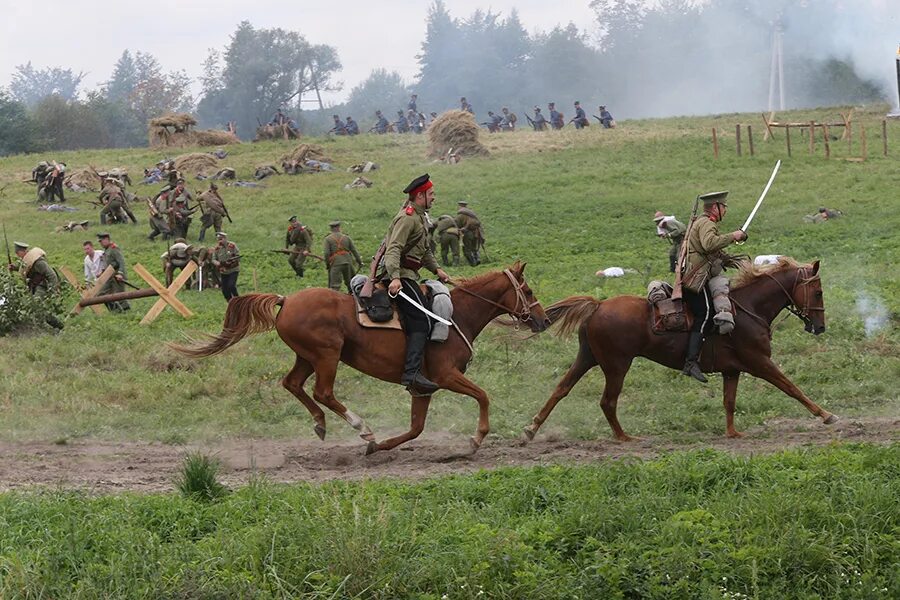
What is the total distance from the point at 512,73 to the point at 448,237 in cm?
6934

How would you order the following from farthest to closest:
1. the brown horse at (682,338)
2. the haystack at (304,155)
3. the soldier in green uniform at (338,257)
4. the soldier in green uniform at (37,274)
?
1. the haystack at (304,155)
2. the soldier in green uniform at (338,257)
3. the soldier in green uniform at (37,274)
4. the brown horse at (682,338)

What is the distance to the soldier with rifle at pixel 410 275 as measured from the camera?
42.9 ft

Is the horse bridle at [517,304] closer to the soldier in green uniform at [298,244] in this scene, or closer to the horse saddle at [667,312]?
the horse saddle at [667,312]

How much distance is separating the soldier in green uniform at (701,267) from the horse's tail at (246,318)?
4534 mm

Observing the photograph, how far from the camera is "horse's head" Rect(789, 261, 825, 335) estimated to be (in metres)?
14.1

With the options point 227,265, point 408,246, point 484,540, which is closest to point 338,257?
point 227,265

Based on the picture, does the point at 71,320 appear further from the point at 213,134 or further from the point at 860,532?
the point at 213,134

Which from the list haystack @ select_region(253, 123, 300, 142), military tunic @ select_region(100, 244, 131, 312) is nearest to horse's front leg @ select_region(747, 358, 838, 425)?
military tunic @ select_region(100, 244, 131, 312)

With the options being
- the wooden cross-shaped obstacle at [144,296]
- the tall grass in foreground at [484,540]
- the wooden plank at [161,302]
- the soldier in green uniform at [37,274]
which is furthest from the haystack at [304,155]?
the tall grass in foreground at [484,540]

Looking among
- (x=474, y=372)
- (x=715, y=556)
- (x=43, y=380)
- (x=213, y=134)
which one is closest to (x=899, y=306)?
(x=474, y=372)

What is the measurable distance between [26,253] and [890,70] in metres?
47.8

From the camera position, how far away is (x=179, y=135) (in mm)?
55000

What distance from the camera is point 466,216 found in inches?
1126

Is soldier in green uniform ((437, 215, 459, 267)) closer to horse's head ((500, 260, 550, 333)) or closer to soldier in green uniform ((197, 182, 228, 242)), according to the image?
soldier in green uniform ((197, 182, 228, 242))
